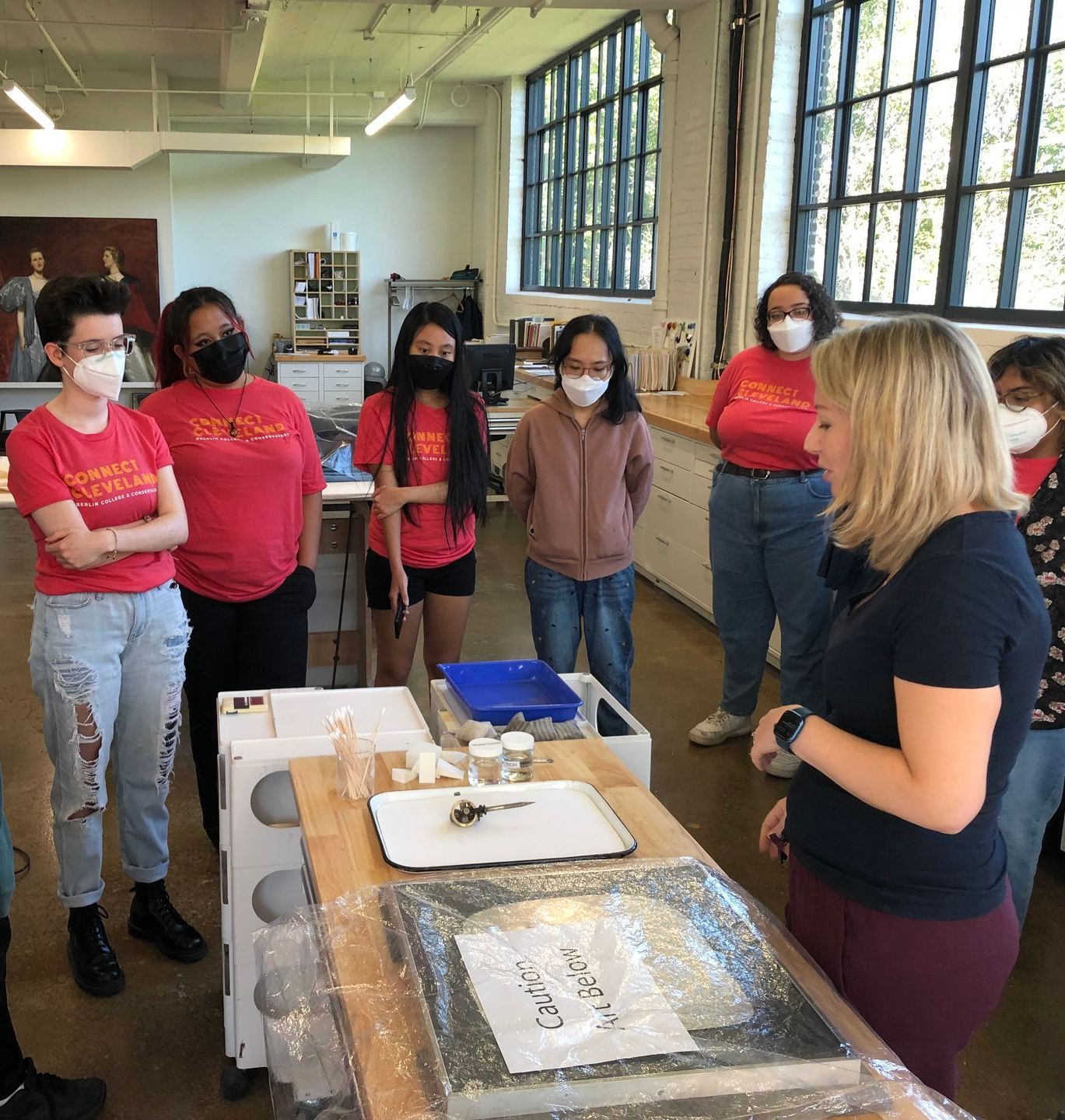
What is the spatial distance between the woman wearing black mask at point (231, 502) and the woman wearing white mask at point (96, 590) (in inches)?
8.1

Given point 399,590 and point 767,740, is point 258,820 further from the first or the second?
point 399,590

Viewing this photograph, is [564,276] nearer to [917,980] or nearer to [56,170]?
[56,170]

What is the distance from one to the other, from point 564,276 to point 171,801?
24.5 feet

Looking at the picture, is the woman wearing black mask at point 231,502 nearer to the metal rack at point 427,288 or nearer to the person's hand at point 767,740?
the person's hand at point 767,740

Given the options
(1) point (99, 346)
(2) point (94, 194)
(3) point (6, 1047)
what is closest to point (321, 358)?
(2) point (94, 194)

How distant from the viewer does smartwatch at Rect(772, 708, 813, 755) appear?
1273mm

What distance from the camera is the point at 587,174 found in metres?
9.16

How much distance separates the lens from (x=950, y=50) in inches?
185

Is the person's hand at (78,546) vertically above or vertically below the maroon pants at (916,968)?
above

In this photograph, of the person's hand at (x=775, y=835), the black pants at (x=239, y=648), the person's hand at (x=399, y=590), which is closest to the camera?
the person's hand at (x=775, y=835)

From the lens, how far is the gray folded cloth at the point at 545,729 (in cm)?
193

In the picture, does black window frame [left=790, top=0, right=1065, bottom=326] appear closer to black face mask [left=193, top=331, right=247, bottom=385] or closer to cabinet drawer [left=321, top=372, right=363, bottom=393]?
black face mask [left=193, top=331, right=247, bottom=385]

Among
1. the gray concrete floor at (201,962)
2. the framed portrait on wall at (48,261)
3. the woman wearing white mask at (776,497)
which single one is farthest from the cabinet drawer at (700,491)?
the framed portrait on wall at (48,261)

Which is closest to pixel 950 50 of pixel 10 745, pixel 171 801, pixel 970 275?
pixel 970 275
